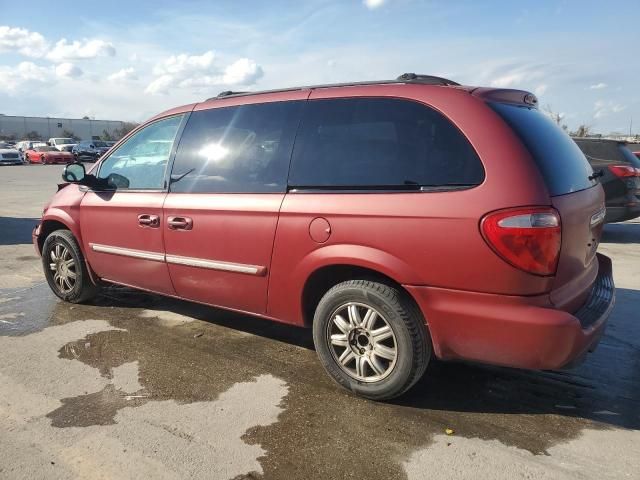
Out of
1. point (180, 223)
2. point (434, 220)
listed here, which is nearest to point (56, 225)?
point (180, 223)

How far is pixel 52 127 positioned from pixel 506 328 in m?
118

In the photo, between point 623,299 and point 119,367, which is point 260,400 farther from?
point 623,299

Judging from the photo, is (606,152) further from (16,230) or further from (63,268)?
(16,230)

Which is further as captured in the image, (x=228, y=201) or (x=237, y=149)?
(x=237, y=149)

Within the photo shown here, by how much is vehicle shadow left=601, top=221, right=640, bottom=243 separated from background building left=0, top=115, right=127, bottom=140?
3784 inches

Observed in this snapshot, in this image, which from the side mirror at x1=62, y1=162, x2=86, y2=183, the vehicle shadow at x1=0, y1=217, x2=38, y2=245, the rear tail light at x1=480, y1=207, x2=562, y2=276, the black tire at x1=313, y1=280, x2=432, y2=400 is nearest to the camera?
the rear tail light at x1=480, y1=207, x2=562, y2=276

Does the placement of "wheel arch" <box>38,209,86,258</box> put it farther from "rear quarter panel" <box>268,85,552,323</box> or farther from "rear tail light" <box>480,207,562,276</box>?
"rear tail light" <box>480,207,562,276</box>

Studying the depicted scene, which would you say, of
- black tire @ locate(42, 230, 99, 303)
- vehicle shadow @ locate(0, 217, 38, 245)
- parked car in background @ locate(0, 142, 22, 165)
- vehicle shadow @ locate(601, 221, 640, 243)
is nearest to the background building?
parked car in background @ locate(0, 142, 22, 165)

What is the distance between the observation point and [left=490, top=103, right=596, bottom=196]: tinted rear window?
9.27 feet

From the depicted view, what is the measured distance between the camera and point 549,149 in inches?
118

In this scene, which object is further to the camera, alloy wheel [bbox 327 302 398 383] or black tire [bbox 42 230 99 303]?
black tire [bbox 42 230 99 303]

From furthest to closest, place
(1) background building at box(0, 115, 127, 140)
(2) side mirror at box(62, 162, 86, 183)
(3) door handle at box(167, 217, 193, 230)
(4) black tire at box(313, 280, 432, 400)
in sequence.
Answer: (1) background building at box(0, 115, 127, 140), (2) side mirror at box(62, 162, 86, 183), (3) door handle at box(167, 217, 193, 230), (4) black tire at box(313, 280, 432, 400)

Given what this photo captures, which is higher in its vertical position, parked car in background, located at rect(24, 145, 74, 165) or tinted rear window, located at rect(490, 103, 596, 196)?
tinted rear window, located at rect(490, 103, 596, 196)

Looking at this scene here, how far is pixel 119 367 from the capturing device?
3.79m
